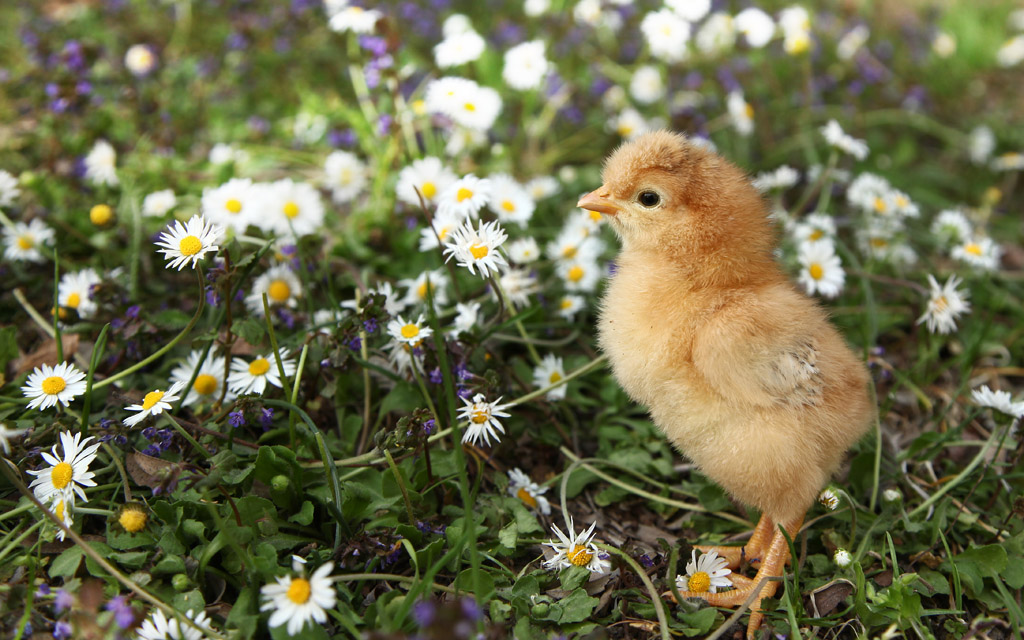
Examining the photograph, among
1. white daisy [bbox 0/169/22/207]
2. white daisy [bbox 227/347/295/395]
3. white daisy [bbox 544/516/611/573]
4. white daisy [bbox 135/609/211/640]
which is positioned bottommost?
white daisy [bbox 544/516/611/573]

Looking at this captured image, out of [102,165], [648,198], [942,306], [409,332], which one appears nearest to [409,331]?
[409,332]

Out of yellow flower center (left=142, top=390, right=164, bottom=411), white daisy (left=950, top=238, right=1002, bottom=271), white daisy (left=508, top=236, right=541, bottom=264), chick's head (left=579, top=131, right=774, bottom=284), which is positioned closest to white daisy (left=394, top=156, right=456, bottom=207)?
white daisy (left=508, top=236, right=541, bottom=264)

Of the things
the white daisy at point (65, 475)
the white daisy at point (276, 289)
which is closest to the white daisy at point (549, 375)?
the white daisy at point (276, 289)

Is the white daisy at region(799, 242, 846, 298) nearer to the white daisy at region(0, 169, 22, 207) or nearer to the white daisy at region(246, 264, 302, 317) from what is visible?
the white daisy at region(246, 264, 302, 317)

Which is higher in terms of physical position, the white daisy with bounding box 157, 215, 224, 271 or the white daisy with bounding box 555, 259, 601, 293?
the white daisy with bounding box 157, 215, 224, 271

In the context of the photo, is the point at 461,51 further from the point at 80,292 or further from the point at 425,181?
the point at 80,292

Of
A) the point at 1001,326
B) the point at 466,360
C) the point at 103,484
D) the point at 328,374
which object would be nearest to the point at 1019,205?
the point at 1001,326
